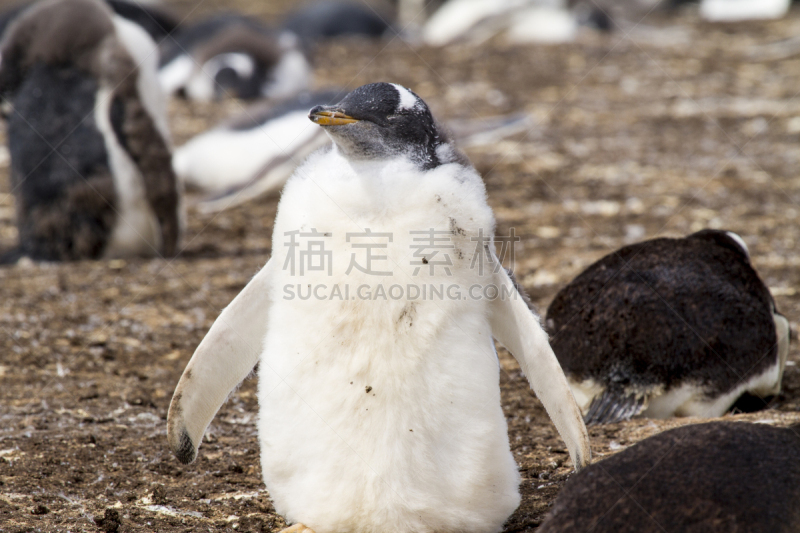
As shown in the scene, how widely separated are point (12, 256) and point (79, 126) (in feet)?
2.83

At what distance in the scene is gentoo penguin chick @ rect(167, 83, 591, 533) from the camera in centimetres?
202

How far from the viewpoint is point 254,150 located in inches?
252

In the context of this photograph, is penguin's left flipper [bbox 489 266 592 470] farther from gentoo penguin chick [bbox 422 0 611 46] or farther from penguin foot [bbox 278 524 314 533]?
gentoo penguin chick [bbox 422 0 611 46]

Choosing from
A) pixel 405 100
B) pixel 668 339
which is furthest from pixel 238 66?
pixel 405 100

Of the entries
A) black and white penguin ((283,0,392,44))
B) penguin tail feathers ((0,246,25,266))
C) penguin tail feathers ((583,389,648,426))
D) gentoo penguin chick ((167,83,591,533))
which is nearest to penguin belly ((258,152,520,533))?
gentoo penguin chick ((167,83,591,533))

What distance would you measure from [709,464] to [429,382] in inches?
25.4

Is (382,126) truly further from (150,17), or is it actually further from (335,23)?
(335,23)

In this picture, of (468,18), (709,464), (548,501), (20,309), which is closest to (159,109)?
(20,309)

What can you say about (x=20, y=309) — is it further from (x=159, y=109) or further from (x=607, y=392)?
(x=607, y=392)

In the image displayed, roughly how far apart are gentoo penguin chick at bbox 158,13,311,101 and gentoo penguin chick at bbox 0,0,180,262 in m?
4.01

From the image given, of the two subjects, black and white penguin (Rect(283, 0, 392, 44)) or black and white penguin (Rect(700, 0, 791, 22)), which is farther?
black and white penguin (Rect(700, 0, 791, 22))

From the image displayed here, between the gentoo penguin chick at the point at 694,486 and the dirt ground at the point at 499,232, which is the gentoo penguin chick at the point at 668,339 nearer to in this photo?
the dirt ground at the point at 499,232

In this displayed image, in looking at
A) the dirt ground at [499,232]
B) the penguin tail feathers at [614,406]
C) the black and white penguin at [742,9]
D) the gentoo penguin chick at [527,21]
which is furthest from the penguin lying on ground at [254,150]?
the black and white penguin at [742,9]

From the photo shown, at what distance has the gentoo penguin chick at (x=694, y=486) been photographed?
5.49ft
